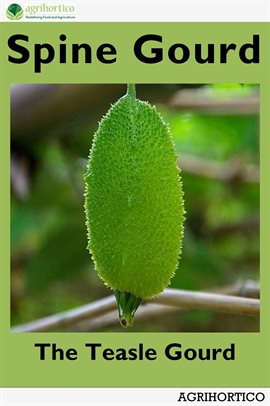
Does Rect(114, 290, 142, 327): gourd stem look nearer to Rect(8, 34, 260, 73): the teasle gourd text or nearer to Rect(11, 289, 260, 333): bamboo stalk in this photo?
Rect(11, 289, 260, 333): bamboo stalk

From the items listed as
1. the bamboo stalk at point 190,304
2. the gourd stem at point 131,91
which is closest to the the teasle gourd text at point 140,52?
the gourd stem at point 131,91

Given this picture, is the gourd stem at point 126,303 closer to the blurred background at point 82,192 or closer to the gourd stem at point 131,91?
the gourd stem at point 131,91

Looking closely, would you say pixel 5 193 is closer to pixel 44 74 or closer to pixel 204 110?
pixel 44 74

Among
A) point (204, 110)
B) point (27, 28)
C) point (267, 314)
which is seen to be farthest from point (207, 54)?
point (204, 110)

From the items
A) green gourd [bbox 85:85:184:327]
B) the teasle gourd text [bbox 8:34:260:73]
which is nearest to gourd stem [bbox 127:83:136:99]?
green gourd [bbox 85:85:184:327]

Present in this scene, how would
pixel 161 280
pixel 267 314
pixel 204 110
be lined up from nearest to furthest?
pixel 161 280 < pixel 267 314 < pixel 204 110
